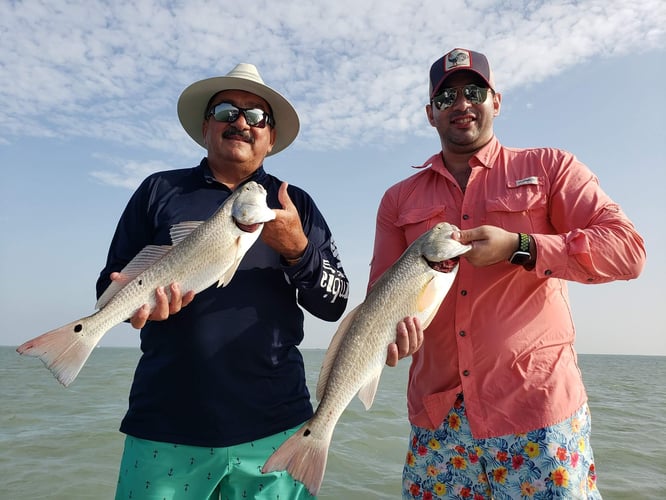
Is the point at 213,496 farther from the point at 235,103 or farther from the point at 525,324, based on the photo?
the point at 235,103

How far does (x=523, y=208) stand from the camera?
127 inches

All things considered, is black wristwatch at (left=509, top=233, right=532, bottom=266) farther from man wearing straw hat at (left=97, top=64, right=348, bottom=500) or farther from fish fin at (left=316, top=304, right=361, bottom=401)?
man wearing straw hat at (left=97, top=64, right=348, bottom=500)

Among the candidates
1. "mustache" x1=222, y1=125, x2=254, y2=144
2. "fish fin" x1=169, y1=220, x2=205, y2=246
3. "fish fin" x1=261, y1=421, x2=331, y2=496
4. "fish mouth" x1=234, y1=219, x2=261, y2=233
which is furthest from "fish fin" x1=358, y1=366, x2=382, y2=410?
"mustache" x1=222, y1=125, x2=254, y2=144

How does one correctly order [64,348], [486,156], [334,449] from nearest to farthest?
[64,348], [486,156], [334,449]

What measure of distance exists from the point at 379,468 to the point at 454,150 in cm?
733

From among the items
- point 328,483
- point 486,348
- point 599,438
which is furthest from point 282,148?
point 599,438

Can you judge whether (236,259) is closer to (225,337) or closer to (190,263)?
(190,263)

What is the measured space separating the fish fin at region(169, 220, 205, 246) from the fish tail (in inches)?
30.5

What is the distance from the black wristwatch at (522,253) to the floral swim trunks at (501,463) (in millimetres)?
984

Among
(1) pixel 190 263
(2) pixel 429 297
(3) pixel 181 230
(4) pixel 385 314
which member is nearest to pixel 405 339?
(4) pixel 385 314

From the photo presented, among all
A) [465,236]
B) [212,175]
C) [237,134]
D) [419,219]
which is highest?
[237,134]

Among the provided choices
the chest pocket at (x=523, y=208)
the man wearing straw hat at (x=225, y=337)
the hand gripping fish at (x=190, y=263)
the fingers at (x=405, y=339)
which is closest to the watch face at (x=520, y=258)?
the chest pocket at (x=523, y=208)

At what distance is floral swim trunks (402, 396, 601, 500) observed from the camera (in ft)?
9.00

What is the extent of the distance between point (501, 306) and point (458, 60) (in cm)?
184
